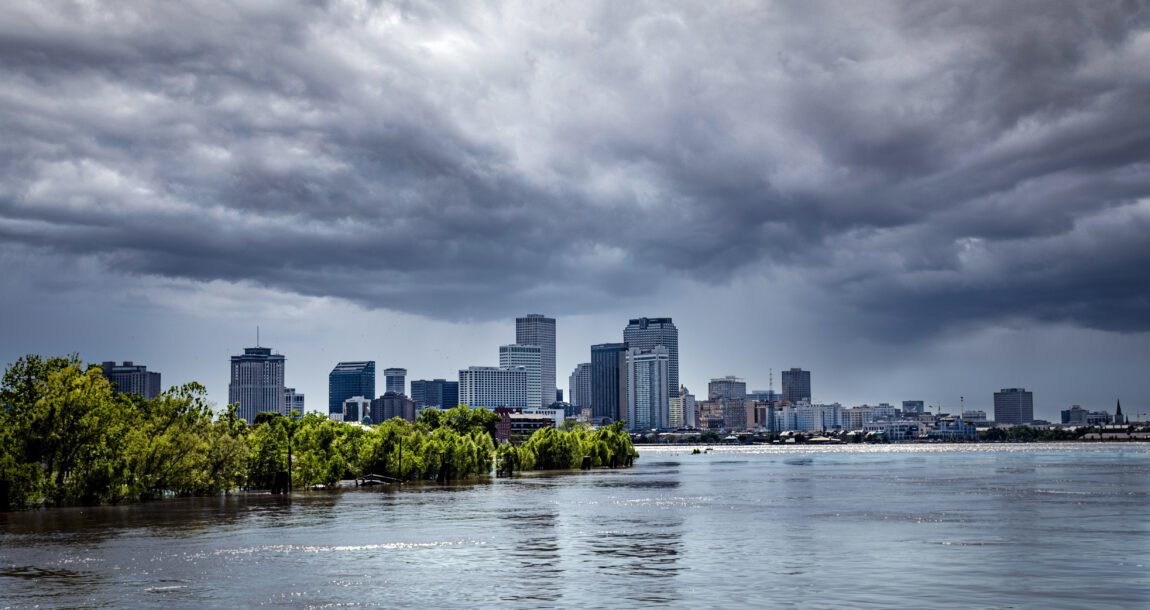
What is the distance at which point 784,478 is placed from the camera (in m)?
176

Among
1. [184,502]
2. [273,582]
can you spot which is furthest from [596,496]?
[273,582]

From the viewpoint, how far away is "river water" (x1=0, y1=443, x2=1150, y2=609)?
164ft

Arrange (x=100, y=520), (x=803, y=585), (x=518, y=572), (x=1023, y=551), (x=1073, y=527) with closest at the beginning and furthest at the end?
(x=803, y=585), (x=518, y=572), (x=1023, y=551), (x=1073, y=527), (x=100, y=520)

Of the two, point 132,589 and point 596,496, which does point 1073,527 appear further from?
point 132,589

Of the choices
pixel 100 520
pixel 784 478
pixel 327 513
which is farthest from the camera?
pixel 784 478

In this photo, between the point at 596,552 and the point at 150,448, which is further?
the point at 150,448

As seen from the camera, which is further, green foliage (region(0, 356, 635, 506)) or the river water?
green foliage (region(0, 356, 635, 506))

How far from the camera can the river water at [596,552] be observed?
50.1 m

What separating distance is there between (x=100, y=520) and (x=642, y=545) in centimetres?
5650

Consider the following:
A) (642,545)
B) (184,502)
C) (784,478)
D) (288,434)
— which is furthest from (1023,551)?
(288,434)

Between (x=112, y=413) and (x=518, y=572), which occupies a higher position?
(x=112, y=413)

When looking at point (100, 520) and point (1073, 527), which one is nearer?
point (1073, 527)

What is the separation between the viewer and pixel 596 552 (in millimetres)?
67250

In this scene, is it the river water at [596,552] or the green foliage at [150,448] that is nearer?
the river water at [596,552]
